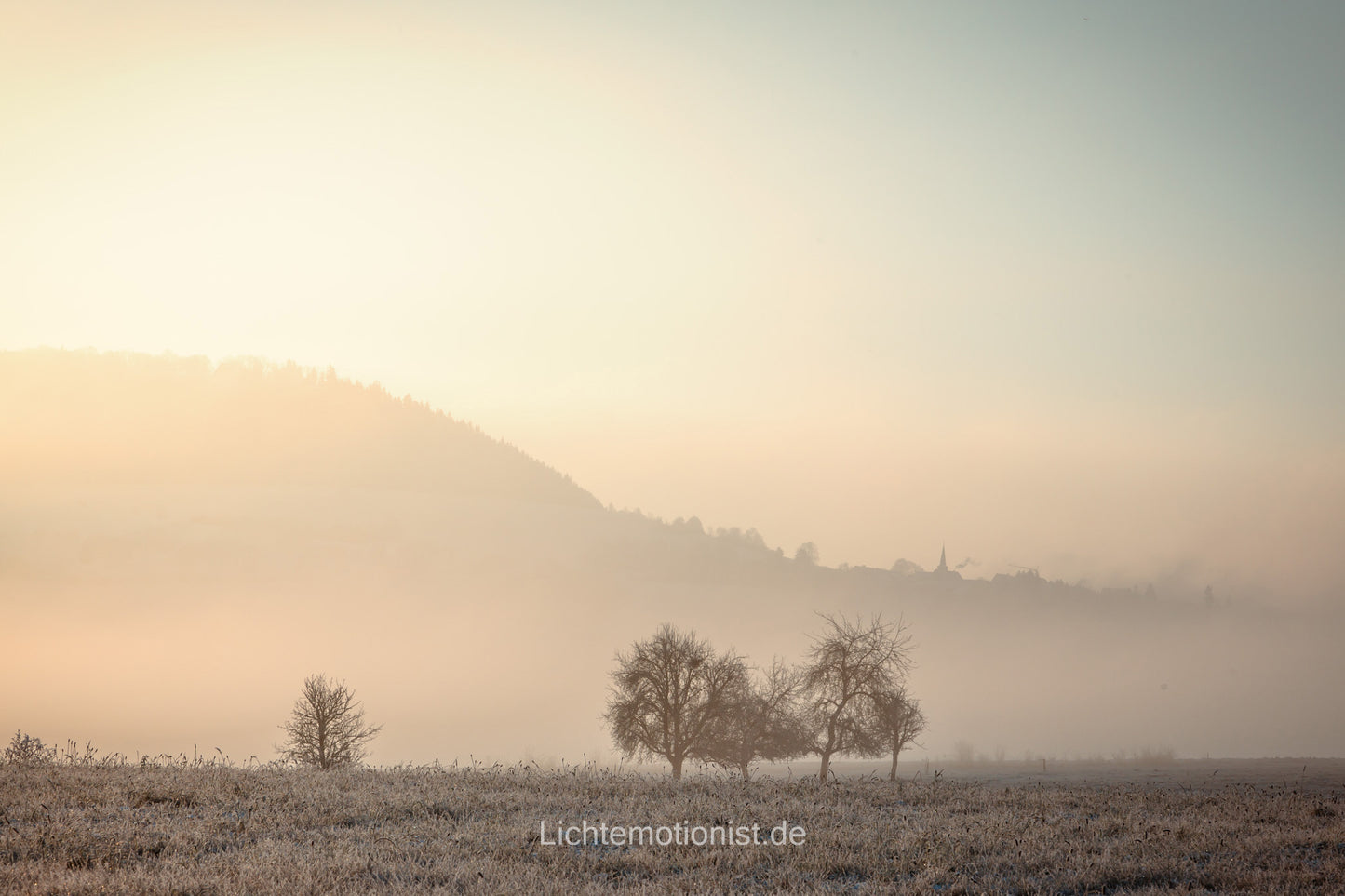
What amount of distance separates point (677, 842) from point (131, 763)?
14.4m

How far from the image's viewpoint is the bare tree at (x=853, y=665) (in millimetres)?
43344

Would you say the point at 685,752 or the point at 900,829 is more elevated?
the point at 900,829

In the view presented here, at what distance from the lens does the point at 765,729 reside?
59.4m

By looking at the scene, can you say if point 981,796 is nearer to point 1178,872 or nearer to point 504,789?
point 1178,872

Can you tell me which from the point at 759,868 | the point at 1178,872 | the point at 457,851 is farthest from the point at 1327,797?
the point at 457,851

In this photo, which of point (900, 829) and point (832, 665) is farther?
point (832, 665)

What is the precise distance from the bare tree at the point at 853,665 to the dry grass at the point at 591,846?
2527 cm

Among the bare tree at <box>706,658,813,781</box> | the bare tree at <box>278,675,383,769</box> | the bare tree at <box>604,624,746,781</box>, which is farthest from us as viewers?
the bare tree at <box>706,658,813,781</box>

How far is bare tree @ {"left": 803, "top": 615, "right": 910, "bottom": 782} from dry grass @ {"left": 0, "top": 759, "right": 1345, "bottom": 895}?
25.3m

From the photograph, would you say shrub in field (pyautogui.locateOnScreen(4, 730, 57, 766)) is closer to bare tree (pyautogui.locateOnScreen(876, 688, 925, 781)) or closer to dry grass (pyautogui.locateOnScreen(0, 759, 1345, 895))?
dry grass (pyautogui.locateOnScreen(0, 759, 1345, 895))

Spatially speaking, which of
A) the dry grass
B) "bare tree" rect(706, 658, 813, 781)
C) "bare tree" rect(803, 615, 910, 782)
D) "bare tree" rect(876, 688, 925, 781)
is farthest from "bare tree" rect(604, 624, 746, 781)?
the dry grass

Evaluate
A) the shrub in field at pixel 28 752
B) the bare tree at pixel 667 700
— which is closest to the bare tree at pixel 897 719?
the bare tree at pixel 667 700

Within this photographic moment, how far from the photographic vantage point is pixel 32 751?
19.3 meters

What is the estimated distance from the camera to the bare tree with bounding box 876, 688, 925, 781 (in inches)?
1773
